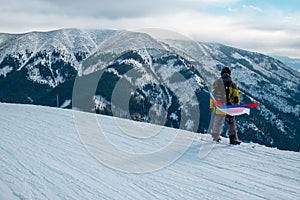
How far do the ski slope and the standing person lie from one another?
0.60 metres

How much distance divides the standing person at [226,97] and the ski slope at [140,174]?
602 millimetres

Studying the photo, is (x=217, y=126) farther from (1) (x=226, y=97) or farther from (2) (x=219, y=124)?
(1) (x=226, y=97)

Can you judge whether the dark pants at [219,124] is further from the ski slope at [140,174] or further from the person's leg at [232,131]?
the ski slope at [140,174]

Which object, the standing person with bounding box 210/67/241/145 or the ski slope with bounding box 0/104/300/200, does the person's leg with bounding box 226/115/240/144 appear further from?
the ski slope with bounding box 0/104/300/200

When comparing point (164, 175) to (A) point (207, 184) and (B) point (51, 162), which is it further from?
(B) point (51, 162)

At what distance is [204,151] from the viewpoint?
31.0 ft

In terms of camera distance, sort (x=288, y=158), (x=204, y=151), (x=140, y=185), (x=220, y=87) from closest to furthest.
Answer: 1. (x=140, y=185)
2. (x=288, y=158)
3. (x=204, y=151)
4. (x=220, y=87)

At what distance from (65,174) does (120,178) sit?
3.53 feet

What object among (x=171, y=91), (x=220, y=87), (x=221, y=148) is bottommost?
(x=171, y=91)

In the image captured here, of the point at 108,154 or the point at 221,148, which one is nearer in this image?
the point at 108,154

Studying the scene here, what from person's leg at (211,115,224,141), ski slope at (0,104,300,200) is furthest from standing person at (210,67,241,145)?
ski slope at (0,104,300,200)

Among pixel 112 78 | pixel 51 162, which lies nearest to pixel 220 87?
pixel 51 162

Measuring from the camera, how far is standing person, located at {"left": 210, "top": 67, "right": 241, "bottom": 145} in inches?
421

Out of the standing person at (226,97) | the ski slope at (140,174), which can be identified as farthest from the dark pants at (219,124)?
the ski slope at (140,174)
